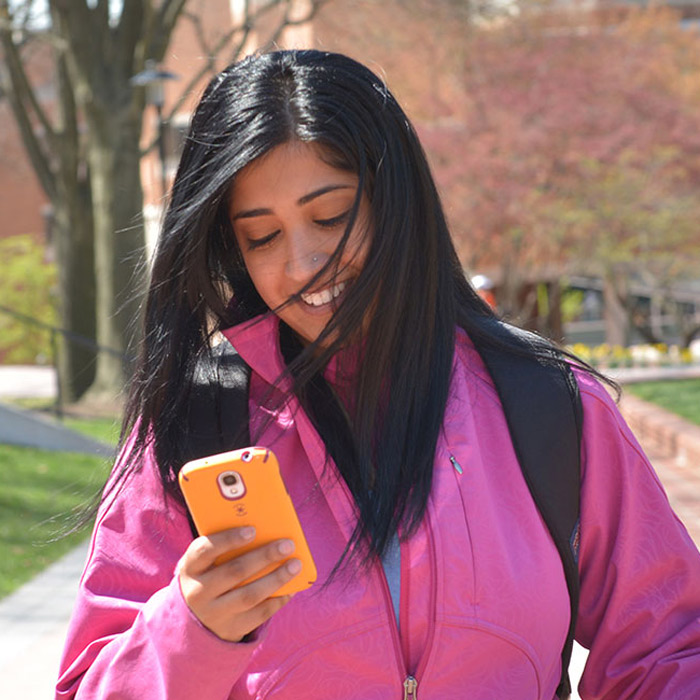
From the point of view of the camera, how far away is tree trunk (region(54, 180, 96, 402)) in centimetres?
1722

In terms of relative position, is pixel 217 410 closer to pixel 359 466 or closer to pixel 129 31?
pixel 359 466

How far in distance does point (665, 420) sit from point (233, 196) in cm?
952

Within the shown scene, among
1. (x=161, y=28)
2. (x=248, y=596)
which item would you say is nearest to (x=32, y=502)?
(x=248, y=596)

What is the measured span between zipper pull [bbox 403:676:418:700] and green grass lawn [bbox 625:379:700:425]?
9.15 m

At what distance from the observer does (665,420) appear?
1075 cm

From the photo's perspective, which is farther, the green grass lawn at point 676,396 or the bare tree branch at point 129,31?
the bare tree branch at point 129,31

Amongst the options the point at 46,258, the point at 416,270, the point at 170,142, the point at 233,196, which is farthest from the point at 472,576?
the point at 46,258

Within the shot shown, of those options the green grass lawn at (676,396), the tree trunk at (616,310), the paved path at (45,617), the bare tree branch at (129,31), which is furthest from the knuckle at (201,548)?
the tree trunk at (616,310)

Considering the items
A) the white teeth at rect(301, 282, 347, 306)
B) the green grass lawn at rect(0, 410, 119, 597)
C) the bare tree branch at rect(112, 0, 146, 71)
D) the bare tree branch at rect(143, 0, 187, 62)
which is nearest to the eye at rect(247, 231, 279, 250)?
the white teeth at rect(301, 282, 347, 306)

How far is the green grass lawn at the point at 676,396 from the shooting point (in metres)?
11.3

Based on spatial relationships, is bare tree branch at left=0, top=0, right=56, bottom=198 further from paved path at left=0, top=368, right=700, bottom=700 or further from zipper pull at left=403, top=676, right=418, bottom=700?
zipper pull at left=403, top=676, right=418, bottom=700

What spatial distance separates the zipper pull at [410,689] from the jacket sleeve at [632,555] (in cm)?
33

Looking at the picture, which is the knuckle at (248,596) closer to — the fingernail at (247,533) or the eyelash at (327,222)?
the fingernail at (247,533)

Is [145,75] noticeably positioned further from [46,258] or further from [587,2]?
[46,258]
